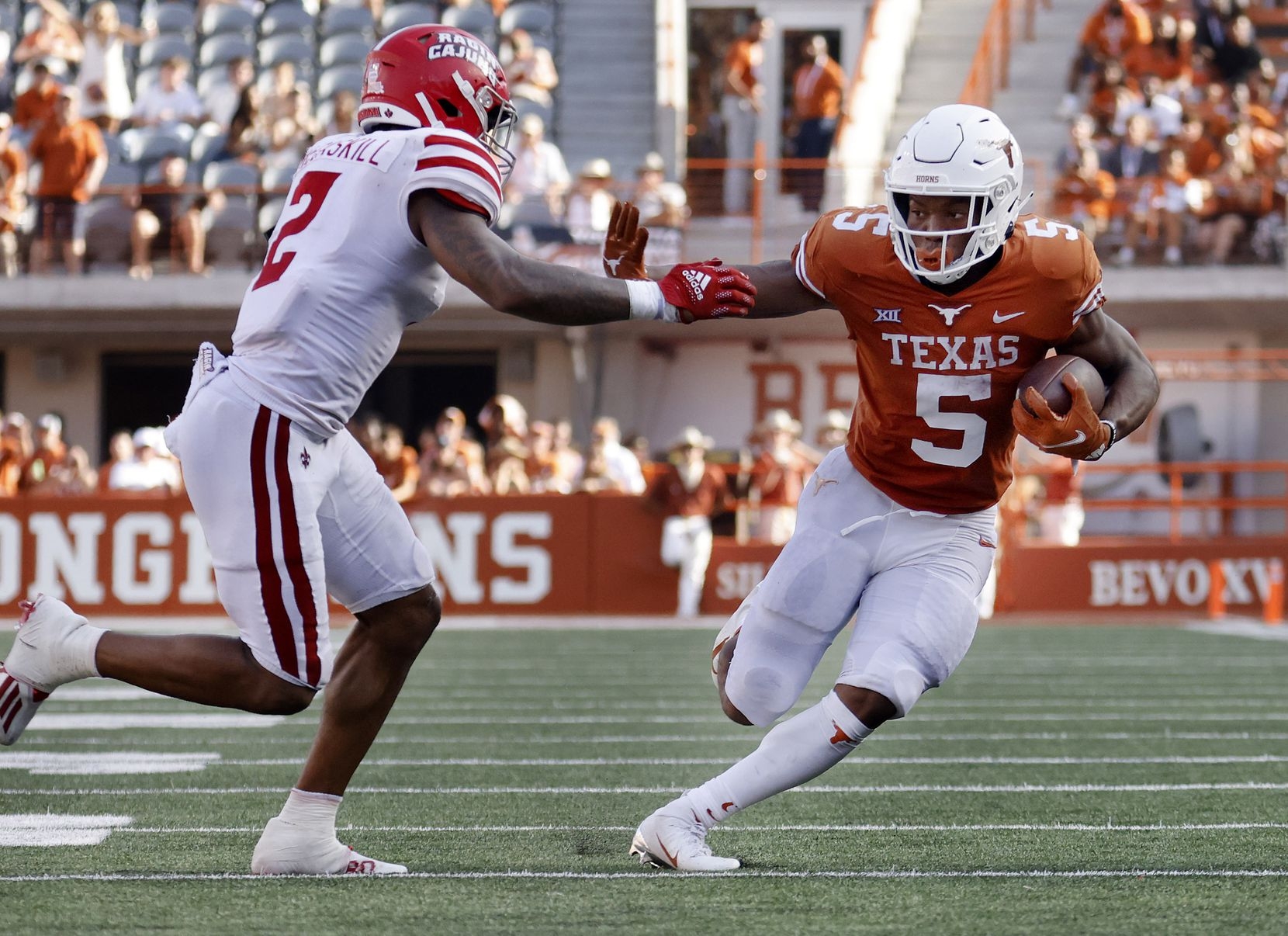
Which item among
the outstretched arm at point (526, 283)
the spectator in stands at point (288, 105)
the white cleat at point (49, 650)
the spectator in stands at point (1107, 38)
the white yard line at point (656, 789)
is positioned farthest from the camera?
the spectator in stands at point (1107, 38)

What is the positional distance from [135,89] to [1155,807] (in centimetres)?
1433

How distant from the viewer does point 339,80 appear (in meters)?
16.6

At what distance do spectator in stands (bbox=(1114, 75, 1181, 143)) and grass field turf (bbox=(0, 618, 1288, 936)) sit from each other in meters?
8.32

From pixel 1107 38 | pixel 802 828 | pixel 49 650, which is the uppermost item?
pixel 1107 38

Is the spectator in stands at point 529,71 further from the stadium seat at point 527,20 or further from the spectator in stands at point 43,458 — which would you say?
the spectator in stands at point 43,458

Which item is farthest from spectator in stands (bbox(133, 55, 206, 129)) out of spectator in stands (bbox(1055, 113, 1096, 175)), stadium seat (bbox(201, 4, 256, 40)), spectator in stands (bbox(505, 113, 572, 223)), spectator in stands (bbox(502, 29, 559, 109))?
spectator in stands (bbox(1055, 113, 1096, 175))

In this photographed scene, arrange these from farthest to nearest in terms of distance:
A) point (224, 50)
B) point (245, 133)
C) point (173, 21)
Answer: point (173, 21)
point (224, 50)
point (245, 133)

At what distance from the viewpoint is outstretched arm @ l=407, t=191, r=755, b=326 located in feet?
11.3

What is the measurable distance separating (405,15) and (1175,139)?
22.2ft

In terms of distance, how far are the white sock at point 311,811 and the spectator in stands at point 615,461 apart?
29.5 feet

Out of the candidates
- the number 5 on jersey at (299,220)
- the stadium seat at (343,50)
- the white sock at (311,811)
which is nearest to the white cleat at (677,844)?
the white sock at (311,811)

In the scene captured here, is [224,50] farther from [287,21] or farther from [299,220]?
[299,220]

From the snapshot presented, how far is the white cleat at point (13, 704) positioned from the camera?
3.71 metres

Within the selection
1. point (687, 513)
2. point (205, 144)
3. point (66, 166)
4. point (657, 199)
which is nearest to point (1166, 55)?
point (657, 199)
